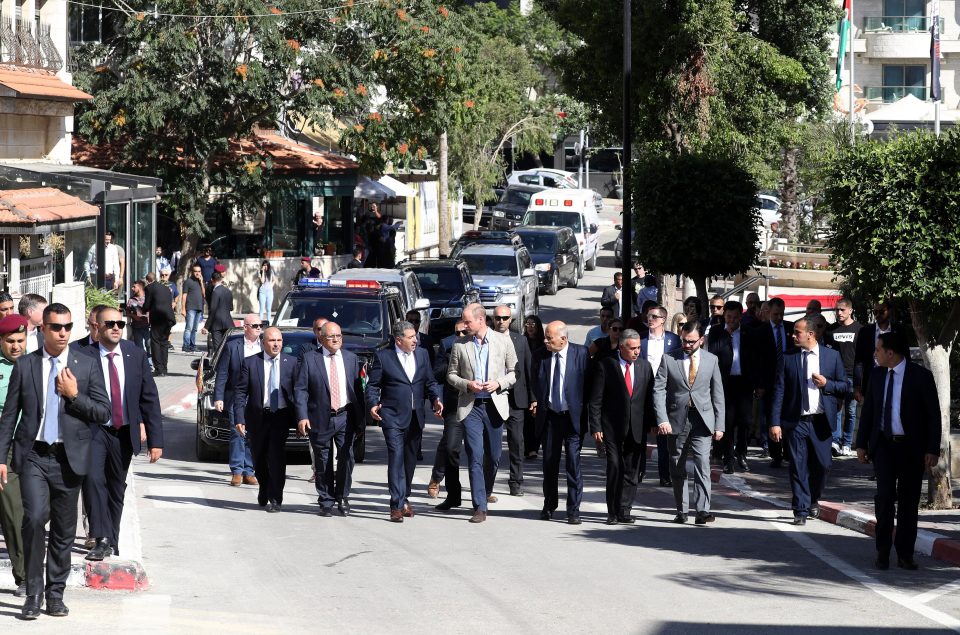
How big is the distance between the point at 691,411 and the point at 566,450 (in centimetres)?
121

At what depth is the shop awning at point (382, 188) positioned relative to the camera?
41.8m

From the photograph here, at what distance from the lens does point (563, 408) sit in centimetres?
1285

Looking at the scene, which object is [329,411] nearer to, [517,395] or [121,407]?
[517,395]

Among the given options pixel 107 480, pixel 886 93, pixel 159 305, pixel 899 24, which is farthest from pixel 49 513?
pixel 886 93

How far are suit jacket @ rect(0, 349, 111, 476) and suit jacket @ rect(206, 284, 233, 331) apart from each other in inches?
593

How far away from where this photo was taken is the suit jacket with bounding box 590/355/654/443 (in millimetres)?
12742

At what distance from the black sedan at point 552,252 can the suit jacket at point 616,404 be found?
26240 millimetres

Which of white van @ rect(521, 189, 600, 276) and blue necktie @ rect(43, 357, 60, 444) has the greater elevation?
white van @ rect(521, 189, 600, 276)

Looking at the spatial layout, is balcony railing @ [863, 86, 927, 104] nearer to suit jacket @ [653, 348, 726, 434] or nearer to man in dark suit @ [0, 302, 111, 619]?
suit jacket @ [653, 348, 726, 434]

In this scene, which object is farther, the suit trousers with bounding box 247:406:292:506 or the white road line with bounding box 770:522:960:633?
the suit trousers with bounding box 247:406:292:506

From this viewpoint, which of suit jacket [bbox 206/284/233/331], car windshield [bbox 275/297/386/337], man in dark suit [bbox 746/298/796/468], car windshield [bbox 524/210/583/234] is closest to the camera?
man in dark suit [bbox 746/298/796/468]

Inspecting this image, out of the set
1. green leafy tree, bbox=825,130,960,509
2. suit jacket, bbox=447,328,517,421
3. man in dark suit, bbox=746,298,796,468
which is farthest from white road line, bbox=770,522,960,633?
man in dark suit, bbox=746,298,796,468

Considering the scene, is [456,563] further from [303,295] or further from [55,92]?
[55,92]

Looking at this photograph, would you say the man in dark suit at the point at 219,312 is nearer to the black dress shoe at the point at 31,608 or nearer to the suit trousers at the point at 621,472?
the suit trousers at the point at 621,472
